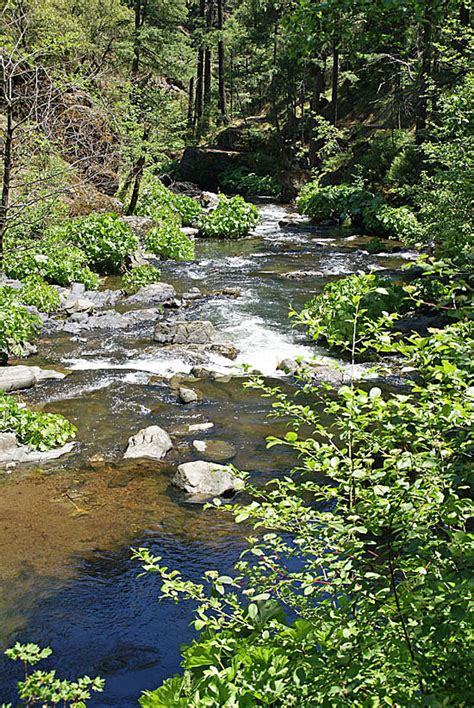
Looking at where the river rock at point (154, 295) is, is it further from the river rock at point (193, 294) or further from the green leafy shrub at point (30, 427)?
the green leafy shrub at point (30, 427)

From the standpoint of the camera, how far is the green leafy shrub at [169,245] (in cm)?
1755

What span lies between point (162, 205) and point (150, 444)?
16153mm

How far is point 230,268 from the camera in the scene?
1684cm

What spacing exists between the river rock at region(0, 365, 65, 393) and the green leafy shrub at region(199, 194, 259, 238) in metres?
13.0

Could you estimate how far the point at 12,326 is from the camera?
9.30 metres

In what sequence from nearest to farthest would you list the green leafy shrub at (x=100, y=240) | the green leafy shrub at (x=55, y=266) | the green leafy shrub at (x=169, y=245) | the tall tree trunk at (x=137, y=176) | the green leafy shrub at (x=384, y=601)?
the green leafy shrub at (x=384, y=601)
the green leafy shrub at (x=55, y=266)
the green leafy shrub at (x=100, y=240)
the green leafy shrub at (x=169, y=245)
the tall tree trunk at (x=137, y=176)

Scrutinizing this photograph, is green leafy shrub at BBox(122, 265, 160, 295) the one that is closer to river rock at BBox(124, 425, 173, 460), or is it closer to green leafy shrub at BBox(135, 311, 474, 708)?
river rock at BBox(124, 425, 173, 460)

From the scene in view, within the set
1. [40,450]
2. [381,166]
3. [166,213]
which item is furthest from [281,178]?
[40,450]

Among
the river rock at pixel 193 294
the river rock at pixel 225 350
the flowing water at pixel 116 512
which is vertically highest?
the river rock at pixel 193 294

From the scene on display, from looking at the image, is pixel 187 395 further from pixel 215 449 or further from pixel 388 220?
pixel 388 220

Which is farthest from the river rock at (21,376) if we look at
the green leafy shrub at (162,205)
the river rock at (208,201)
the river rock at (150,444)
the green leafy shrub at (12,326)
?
the river rock at (208,201)

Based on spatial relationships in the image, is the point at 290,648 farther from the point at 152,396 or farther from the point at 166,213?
the point at 166,213

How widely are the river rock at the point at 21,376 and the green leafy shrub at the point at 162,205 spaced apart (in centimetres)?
1219

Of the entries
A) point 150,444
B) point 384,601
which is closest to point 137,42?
point 150,444
